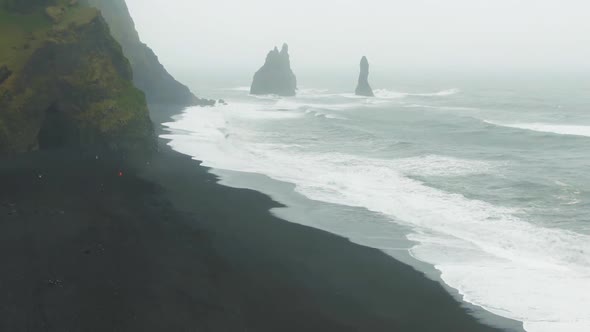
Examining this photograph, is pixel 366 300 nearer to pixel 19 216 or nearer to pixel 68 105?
pixel 19 216

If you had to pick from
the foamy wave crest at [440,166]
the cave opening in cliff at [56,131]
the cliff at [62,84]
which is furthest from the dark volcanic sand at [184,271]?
the foamy wave crest at [440,166]

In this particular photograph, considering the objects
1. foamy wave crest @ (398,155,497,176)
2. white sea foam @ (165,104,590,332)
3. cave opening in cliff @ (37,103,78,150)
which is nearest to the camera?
white sea foam @ (165,104,590,332)

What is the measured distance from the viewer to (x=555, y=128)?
7181cm

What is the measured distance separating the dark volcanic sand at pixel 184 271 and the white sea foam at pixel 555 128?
170ft

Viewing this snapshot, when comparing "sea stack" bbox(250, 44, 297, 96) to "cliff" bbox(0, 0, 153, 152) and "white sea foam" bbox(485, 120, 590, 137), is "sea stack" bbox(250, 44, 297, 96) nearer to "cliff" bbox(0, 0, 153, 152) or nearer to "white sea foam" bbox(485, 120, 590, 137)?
"white sea foam" bbox(485, 120, 590, 137)

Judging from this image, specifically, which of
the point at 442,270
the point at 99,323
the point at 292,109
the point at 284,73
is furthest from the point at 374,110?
the point at 99,323

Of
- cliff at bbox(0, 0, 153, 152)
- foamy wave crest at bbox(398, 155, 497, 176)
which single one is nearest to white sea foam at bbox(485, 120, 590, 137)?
foamy wave crest at bbox(398, 155, 497, 176)

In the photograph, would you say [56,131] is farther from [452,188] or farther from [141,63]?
[141,63]

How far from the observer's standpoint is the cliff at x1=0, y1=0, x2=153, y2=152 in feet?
136

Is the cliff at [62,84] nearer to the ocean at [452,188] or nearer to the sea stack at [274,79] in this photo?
the ocean at [452,188]

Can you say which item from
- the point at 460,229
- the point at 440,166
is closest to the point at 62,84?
the point at 440,166

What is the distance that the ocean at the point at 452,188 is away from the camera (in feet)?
74.2

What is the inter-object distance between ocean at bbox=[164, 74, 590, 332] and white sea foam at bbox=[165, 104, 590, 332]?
87mm

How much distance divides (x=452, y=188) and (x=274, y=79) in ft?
364
